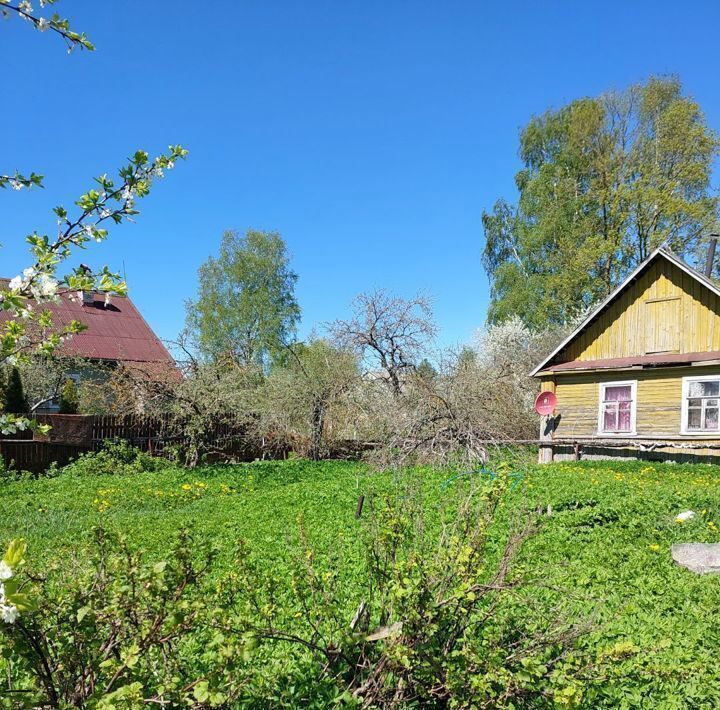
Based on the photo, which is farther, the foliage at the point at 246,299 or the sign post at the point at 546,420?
the foliage at the point at 246,299

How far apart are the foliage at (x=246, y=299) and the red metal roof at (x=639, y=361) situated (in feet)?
66.2

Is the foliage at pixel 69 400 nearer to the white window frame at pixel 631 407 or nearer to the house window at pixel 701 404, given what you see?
the white window frame at pixel 631 407

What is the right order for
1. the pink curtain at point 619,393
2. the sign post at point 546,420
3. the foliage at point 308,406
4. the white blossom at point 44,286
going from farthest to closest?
the sign post at point 546,420 → the foliage at point 308,406 → the pink curtain at point 619,393 → the white blossom at point 44,286

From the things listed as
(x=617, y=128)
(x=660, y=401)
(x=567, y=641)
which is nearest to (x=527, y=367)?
(x=660, y=401)

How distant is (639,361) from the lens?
1731 centimetres

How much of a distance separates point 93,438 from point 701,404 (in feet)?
51.3

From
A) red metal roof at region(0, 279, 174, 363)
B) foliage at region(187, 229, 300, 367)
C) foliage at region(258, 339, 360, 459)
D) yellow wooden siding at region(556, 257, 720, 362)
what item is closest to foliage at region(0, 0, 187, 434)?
foliage at region(258, 339, 360, 459)

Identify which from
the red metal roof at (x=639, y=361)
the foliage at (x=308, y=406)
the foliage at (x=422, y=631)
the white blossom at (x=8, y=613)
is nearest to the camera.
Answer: the white blossom at (x=8, y=613)

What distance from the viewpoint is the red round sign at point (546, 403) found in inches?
765

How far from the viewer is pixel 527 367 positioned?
26.2 m

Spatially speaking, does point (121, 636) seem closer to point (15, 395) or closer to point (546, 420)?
point (546, 420)

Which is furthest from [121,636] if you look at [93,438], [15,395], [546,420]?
[15,395]

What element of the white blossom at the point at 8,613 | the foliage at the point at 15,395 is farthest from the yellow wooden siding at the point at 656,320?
the white blossom at the point at 8,613

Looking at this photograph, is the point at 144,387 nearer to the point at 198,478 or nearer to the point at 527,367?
the point at 198,478
